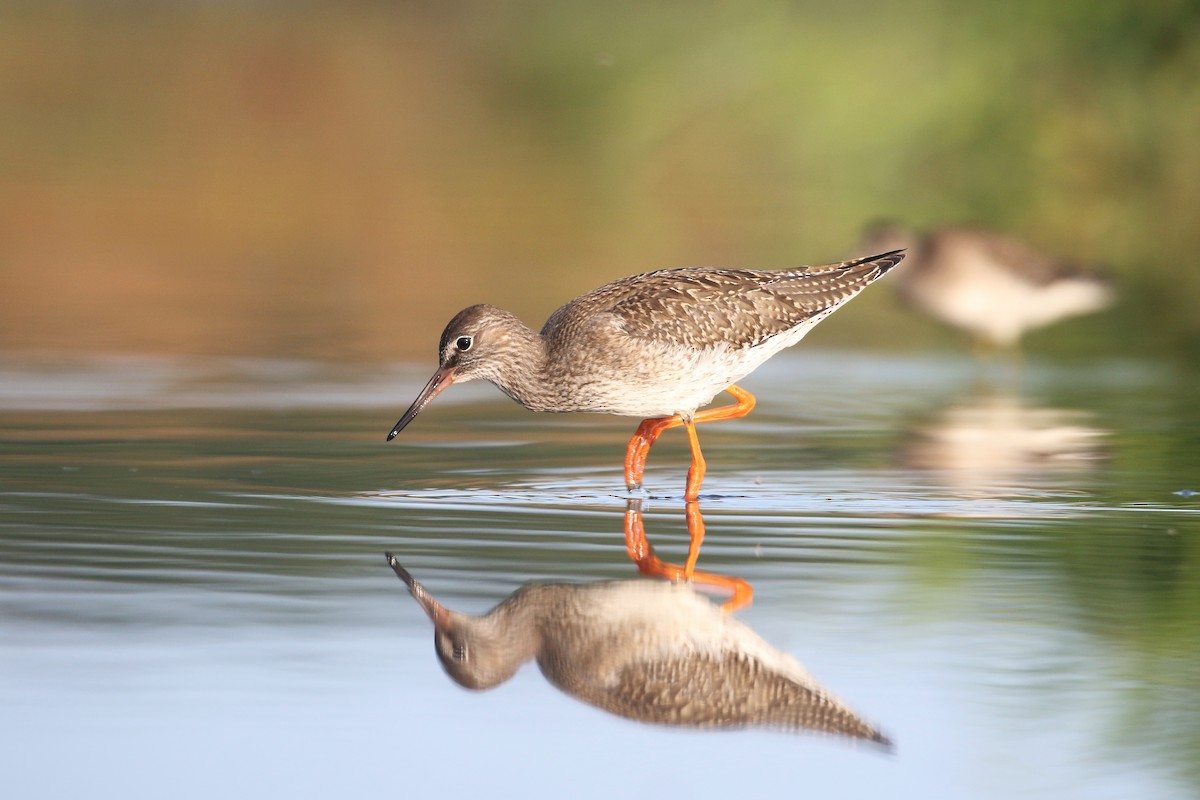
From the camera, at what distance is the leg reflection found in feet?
21.8

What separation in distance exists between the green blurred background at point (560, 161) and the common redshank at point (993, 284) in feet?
1.38

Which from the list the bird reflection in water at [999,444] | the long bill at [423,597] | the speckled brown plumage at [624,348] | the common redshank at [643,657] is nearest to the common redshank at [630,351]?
the speckled brown plumage at [624,348]

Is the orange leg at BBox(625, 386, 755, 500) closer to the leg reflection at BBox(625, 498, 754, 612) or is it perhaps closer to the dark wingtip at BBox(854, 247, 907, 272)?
the leg reflection at BBox(625, 498, 754, 612)

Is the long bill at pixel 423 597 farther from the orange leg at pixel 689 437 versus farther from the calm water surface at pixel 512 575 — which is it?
the orange leg at pixel 689 437

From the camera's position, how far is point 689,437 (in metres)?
9.80

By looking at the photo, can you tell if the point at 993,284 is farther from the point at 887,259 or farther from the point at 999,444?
the point at 999,444

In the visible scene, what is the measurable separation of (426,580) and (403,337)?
848cm

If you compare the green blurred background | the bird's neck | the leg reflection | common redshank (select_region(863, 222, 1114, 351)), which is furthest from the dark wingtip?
common redshank (select_region(863, 222, 1114, 351))

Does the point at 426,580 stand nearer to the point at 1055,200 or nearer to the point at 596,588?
the point at 596,588

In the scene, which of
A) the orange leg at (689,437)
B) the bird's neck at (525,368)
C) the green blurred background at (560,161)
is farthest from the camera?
the green blurred background at (560,161)

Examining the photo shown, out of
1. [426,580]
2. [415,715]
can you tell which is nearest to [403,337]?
[426,580]

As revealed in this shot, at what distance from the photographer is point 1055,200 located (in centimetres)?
2400

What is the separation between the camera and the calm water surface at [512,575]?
5035mm

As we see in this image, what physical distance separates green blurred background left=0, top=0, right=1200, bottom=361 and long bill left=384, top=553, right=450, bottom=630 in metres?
7.07
